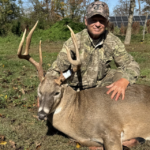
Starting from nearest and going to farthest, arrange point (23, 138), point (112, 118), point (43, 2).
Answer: point (112, 118), point (23, 138), point (43, 2)

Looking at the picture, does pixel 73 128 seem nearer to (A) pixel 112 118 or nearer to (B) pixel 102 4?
(A) pixel 112 118

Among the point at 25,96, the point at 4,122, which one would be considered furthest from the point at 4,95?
the point at 4,122

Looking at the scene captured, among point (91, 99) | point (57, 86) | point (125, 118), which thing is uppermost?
point (57, 86)

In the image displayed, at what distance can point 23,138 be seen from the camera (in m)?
3.53

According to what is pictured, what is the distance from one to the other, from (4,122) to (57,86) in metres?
1.55

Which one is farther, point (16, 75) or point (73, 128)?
point (16, 75)

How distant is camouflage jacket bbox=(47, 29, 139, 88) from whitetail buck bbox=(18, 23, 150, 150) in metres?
0.91

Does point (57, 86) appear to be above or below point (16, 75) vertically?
above

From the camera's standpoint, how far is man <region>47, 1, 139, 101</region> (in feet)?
12.9

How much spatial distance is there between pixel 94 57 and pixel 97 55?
75 millimetres

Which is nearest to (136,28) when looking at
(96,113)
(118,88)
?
(118,88)

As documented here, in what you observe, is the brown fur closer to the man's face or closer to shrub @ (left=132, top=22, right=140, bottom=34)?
the man's face

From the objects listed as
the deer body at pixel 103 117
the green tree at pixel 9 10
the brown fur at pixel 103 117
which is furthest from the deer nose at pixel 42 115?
the green tree at pixel 9 10

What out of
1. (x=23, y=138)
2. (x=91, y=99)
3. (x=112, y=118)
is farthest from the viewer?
(x=23, y=138)
